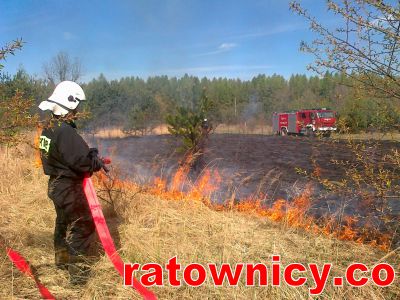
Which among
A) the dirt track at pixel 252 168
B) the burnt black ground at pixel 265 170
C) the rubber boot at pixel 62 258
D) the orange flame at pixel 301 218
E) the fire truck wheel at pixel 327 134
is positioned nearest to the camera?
the rubber boot at pixel 62 258

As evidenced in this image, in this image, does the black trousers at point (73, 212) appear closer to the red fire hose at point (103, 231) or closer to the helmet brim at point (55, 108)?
the red fire hose at point (103, 231)

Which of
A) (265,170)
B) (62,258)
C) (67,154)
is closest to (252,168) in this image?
(265,170)

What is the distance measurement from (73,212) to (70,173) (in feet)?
1.26

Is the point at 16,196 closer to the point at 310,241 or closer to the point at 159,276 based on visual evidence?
the point at 159,276

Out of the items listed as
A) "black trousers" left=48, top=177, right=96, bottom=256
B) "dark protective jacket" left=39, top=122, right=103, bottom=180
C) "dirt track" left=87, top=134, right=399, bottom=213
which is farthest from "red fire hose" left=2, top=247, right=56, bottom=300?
"dirt track" left=87, top=134, right=399, bottom=213

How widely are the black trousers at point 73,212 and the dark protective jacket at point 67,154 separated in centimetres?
10

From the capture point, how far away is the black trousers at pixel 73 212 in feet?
11.9

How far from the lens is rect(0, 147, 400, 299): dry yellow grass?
3.22 m

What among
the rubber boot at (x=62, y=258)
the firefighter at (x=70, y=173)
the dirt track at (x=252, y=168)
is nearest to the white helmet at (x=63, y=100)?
the firefighter at (x=70, y=173)

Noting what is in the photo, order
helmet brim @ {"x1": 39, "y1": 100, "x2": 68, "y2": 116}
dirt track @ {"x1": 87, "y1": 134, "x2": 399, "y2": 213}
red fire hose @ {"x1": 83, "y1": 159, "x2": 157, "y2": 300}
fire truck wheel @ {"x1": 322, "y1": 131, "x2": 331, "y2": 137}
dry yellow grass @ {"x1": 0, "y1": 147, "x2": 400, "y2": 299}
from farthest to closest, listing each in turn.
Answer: dirt track @ {"x1": 87, "y1": 134, "x2": 399, "y2": 213}
fire truck wheel @ {"x1": 322, "y1": 131, "x2": 331, "y2": 137}
helmet brim @ {"x1": 39, "y1": 100, "x2": 68, "y2": 116}
red fire hose @ {"x1": 83, "y1": 159, "x2": 157, "y2": 300}
dry yellow grass @ {"x1": 0, "y1": 147, "x2": 400, "y2": 299}

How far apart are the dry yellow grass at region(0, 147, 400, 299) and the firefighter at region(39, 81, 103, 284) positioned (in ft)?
0.62

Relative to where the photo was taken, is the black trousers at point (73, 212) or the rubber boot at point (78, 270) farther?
the black trousers at point (73, 212)

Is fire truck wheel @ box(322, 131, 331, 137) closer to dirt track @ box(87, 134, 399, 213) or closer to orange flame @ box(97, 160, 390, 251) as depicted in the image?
dirt track @ box(87, 134, 399, 213)

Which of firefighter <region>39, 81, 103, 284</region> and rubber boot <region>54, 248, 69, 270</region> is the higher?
firefighter <region>39, 81, 103, 284</region>
